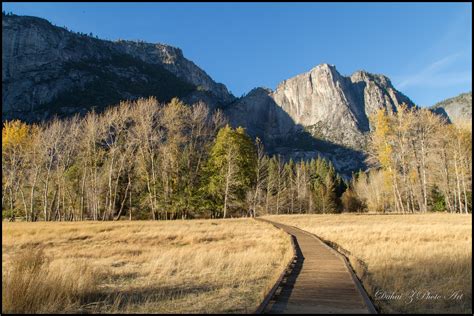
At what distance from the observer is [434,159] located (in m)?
51.7

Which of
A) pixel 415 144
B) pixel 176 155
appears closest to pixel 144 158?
pixel 176 155

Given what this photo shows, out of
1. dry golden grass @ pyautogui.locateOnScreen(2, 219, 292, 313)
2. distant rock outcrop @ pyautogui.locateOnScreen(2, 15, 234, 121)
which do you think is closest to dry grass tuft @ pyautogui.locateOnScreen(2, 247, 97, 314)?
dry golden grass @ pyautogui.locateOnScreen(2, 219, 292, 313)

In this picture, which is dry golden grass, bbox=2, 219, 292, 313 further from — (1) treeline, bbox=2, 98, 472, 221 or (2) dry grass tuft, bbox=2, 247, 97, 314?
(1) treeline, bbox=2, 98, 472, 221

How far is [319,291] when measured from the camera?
28.6ft

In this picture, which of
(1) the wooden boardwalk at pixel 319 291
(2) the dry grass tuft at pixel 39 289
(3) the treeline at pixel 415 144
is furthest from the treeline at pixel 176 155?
(1) the wooden boardwalk at pixel 319 291

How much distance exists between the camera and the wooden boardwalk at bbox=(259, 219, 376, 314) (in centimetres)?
721

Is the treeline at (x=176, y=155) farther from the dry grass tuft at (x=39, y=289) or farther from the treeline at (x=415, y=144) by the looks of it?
the dry grass tuft at (x=39, y=289)

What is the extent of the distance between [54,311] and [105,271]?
20.0 ft

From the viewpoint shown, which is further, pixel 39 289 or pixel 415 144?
pixel 415 144

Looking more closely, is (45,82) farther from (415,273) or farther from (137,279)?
(415,273)

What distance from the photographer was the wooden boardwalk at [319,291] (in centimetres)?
721

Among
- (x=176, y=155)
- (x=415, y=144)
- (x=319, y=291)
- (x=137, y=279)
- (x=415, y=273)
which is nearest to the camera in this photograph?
(x=319, y=291)

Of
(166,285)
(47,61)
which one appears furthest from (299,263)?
(47,61)

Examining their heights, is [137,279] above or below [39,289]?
below
